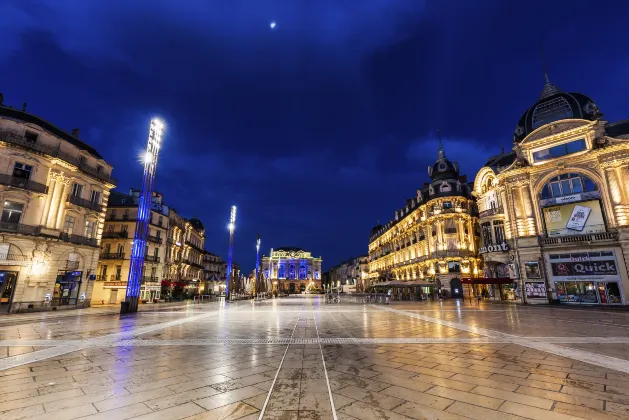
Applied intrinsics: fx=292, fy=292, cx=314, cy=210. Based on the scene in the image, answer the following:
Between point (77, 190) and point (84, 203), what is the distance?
143cm

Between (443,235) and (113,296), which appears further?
(443,235)

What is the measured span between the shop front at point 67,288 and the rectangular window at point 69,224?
11.4 ft

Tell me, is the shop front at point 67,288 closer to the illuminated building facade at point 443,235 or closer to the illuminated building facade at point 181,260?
the illuminated building facade at point 181,260

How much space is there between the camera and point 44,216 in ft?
76.3

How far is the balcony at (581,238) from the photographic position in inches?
964

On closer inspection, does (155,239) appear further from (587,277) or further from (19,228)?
(587,277)

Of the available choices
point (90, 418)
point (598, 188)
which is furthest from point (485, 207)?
point (90, 418)

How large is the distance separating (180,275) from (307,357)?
46.8 metres

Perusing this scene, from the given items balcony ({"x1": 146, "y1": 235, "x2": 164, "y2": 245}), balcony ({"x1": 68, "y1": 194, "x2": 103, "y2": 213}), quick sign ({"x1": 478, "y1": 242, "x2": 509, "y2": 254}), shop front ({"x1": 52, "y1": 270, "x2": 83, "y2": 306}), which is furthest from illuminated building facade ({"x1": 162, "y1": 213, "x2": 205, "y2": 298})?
quick sign ({"x1": 478, "y1": 242, "x2": 509, "y2": 254})

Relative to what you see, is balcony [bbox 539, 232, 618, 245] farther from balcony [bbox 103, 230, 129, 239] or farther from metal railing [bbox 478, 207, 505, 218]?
balcony [bbox 103, 230, 129, 239]

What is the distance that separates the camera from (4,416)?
13.4 feet

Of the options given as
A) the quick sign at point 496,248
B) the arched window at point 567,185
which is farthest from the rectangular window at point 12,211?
the arched window at point 567,185

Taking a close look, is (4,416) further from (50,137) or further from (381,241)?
(381,241)

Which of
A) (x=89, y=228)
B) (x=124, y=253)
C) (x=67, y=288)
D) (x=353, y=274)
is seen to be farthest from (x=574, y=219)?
(x=353, y=274)
